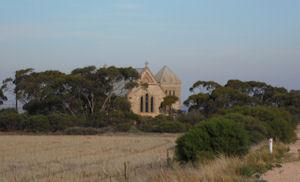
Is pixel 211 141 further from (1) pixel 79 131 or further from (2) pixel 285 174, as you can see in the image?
(1) pixel 79 131

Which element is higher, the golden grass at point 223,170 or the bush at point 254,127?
the bush at point 254,127

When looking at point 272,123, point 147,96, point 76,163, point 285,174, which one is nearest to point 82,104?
point 147,96

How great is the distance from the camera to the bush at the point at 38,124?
2844 inches

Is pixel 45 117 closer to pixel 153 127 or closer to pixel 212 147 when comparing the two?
pixel 153 127

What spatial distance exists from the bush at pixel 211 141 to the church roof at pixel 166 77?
97705 mm

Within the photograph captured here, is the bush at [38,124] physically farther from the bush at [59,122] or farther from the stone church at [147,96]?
the stone church at [147,96]

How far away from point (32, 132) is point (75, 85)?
33.4 feet

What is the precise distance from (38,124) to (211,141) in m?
51.2

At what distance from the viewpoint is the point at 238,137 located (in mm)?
24531

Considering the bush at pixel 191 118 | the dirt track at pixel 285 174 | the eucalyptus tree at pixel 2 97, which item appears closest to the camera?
the dirt track at pixel 285 174

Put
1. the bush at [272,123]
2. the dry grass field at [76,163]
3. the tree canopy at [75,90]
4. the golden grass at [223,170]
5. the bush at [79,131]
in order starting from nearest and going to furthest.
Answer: the golden grass at [223,170] → the dry grass field at [76,163] → the bush at [272,123] → the bush at [79,131] → the tree canopy at [75,90]

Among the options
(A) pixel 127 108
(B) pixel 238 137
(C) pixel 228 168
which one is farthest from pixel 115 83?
(C) pixel 228 168

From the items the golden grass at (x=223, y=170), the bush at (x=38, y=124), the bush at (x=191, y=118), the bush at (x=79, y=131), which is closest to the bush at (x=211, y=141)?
the golden grass at (x=223, y=170)

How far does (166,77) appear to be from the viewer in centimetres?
12456
